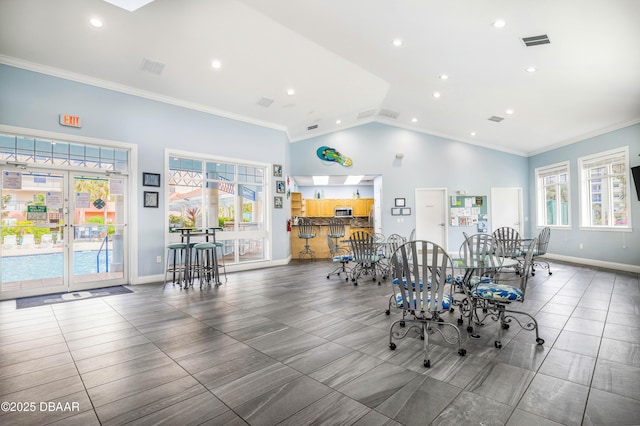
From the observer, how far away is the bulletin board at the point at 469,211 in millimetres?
9141

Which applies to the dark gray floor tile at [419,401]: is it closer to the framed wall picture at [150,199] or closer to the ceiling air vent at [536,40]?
the ceiling air vent at [536,40]

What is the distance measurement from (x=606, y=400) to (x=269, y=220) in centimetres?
640

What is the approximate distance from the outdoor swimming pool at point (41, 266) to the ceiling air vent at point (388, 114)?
7260 mm

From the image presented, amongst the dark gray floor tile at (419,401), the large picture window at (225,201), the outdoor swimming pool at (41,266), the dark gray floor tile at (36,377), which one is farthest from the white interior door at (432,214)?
the dark gray floor tile at (36,377)

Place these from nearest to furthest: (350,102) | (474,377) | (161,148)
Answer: (474,377)
(161,148)
(350,102)

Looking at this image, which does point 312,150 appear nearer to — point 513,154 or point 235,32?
point 235,32

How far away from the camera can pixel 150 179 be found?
221 inches

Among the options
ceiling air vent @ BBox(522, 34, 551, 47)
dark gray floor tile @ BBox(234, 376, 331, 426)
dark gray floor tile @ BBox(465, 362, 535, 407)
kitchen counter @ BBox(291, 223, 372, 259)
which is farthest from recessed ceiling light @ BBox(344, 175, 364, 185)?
dark gray floor tile @ BBox(234, 376, 331, 426)

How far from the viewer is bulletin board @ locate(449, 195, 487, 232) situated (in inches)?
360

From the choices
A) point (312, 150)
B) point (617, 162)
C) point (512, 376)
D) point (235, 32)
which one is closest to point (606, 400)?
point (512, 376)

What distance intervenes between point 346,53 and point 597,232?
7014 millimetres

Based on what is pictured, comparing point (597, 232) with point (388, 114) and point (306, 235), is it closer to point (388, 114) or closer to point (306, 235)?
point (388, 114)

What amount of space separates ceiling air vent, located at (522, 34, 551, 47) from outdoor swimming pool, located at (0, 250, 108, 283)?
24.4 ft

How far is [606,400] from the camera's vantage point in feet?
6.08
